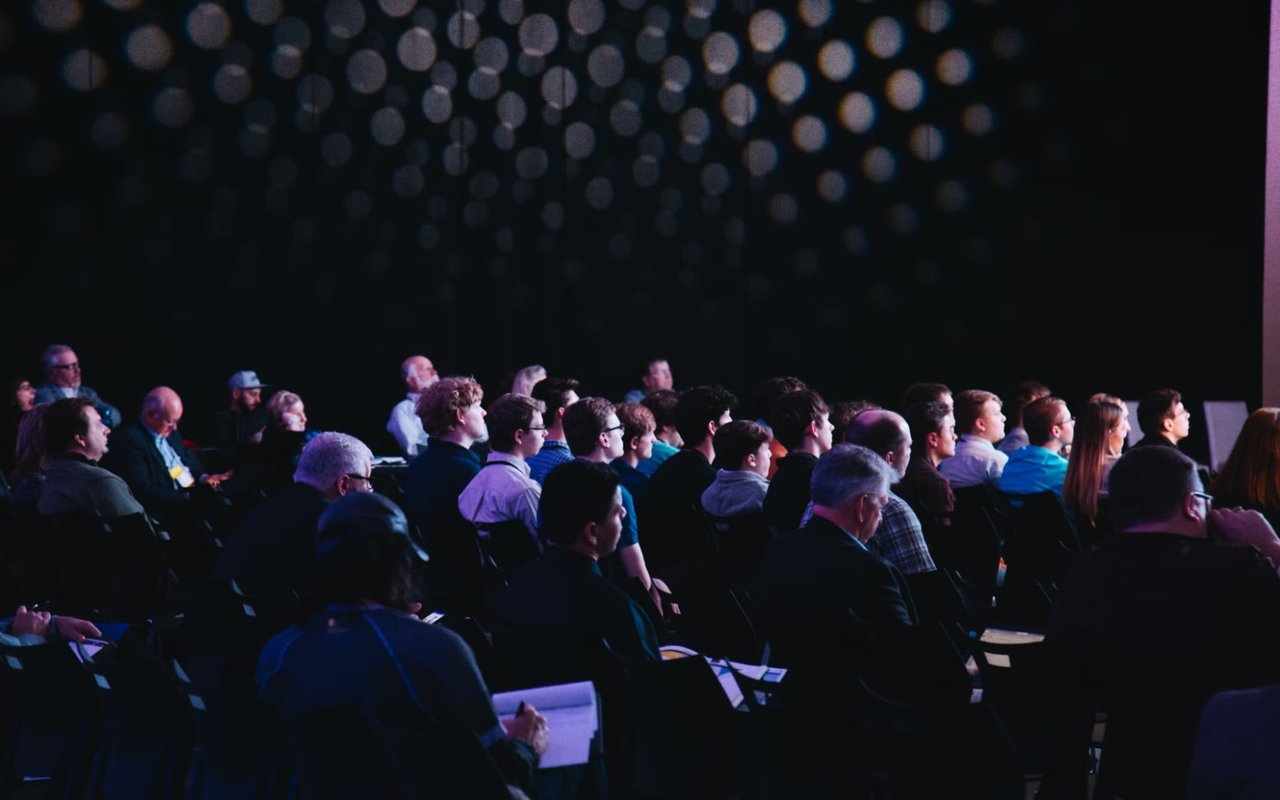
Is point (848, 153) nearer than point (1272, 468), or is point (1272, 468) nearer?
point (1272, 468)

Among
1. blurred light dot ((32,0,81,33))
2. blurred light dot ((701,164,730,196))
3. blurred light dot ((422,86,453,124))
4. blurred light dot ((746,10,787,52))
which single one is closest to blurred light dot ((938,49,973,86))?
blurred light dot ((746,10,787,52))

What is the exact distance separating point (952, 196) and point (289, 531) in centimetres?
854

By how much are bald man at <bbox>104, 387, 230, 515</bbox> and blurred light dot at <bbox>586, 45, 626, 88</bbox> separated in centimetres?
508

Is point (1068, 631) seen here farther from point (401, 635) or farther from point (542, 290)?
point (542, 290)

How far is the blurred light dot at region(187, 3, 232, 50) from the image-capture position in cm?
1045

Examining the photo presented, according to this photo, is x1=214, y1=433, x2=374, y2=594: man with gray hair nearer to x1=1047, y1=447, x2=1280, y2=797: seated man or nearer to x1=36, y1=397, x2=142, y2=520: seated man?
x1=36, y1=397, x2=142, y2=520: seated man

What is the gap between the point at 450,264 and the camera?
36.9 ft

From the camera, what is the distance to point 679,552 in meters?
5.42

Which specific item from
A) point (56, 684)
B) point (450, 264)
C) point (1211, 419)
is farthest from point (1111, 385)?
point (56, 684)

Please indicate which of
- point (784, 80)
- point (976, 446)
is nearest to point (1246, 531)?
point (976, 446)

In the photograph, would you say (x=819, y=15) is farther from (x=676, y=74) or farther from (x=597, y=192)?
(x=597, y=192)

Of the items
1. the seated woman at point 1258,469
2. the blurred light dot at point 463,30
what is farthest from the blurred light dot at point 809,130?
the seated woman at point 1258,469

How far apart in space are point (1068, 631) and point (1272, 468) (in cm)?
169

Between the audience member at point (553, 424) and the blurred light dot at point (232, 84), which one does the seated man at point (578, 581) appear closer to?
the audience member at point (553, 424)
